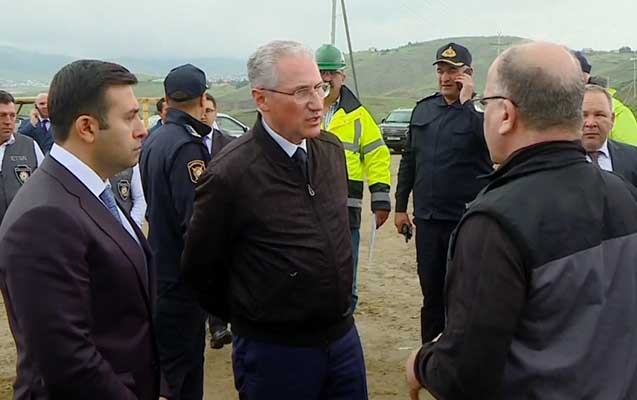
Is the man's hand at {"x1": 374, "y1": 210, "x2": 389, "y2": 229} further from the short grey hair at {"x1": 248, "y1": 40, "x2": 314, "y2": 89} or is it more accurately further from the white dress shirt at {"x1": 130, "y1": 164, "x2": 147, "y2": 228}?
the short grey hair at {"x1": 248, "y1": 40, "x2": 314, "y2": 89}

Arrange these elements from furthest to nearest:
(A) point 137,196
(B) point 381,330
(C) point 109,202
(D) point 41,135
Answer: (D) point 41,135 < (B) point 381,330 < (A) point 137,196 < (C) point 109,202

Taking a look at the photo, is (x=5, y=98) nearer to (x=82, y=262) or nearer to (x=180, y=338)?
(x=180, y=338)

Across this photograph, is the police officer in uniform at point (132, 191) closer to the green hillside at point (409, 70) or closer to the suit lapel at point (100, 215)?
the suit lapel at point (100, 215)

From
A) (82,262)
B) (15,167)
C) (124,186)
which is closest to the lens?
(82,262)

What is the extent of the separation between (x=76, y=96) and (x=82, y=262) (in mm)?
532

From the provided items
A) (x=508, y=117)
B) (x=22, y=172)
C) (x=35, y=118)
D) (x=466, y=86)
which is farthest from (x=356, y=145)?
(x=35, y=118)

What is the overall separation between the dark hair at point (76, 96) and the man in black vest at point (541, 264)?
118 cm

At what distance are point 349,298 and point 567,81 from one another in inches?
53.4

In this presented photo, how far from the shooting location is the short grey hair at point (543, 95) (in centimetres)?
180

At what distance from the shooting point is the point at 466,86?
4.66 m

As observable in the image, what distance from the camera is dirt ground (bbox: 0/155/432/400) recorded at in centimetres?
487

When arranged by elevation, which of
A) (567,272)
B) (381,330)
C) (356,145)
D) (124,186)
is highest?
(567,272)

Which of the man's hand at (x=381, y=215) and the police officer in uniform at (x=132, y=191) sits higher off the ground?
the police officer in uniform at (x=132, y=191)

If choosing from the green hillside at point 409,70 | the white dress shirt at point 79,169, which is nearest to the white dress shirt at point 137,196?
the white dress shirt at point 79,169
